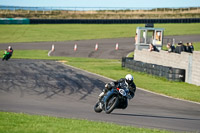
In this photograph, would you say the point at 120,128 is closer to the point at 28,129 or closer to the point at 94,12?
the point at 28,129

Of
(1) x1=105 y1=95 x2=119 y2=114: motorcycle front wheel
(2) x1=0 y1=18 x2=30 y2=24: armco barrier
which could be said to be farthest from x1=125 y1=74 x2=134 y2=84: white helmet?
(2) x1=0 y1=18 x2=30 y2=24: armco barrier

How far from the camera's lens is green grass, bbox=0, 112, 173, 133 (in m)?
9.64

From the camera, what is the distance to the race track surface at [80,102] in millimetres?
13053

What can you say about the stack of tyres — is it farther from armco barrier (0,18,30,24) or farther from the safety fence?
armco barrier (0,18,30,24)

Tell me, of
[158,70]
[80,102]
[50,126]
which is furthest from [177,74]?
[50,126]

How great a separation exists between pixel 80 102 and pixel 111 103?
2.85m

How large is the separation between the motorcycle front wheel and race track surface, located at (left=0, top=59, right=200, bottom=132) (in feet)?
0.67

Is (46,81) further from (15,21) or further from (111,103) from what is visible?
(15,21)

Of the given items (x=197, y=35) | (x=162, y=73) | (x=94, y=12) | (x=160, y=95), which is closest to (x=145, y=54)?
(x=162, y=73)

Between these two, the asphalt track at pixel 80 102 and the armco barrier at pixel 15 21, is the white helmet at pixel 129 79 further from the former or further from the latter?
the armco barrier at pixel 15 21

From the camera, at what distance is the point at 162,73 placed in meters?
25.1

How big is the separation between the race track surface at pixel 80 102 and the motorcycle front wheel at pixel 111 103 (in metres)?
0.20

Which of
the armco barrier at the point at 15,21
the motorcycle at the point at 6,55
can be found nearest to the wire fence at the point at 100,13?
the armco barrier at the point at 15,21

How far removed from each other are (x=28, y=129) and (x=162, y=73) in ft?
53.7
